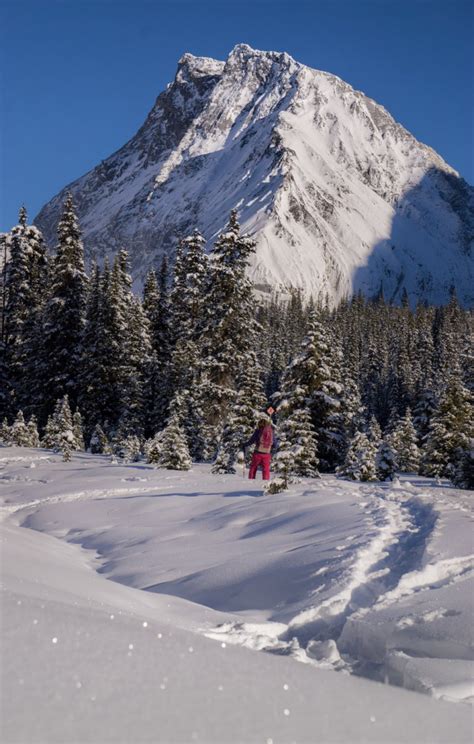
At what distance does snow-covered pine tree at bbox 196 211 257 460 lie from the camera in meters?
25.7

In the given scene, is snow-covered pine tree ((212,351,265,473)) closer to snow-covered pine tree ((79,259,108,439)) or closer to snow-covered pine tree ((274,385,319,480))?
snow-covered pine tree ((274,385,319,480))

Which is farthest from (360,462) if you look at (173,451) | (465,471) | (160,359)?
(160,359)

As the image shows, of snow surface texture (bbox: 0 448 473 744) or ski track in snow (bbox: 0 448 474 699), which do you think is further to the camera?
ski track in snow (bbox: 0 448 474 699)

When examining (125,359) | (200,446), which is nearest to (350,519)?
(200,446)

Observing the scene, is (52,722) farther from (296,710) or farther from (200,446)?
(200,446)

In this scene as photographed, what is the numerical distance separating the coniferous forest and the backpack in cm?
307

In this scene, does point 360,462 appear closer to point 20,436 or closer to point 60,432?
point 60,432

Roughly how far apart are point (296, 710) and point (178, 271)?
33041mm

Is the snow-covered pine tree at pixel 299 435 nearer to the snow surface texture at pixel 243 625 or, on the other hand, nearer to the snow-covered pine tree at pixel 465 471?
the snow-covered pine tree at pixel 465 471

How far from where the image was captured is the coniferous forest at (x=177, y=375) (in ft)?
66.7

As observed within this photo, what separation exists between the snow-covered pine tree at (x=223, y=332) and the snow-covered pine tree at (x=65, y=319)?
29.2ft

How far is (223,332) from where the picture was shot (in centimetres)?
2628

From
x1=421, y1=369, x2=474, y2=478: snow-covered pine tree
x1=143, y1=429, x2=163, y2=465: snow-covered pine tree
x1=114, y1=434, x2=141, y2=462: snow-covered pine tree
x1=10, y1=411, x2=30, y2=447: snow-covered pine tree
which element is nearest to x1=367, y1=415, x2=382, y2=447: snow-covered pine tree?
x1=421, y1=369, x2=474, y2=478: snow-covered pine tree

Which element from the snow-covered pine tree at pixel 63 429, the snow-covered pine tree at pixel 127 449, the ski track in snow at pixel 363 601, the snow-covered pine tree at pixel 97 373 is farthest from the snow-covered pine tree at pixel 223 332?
the ski track in snow at pixel 363 601
